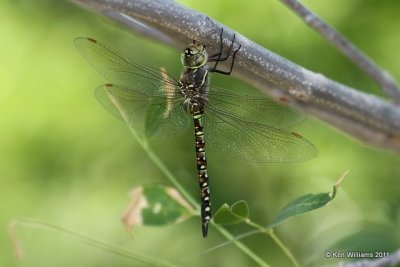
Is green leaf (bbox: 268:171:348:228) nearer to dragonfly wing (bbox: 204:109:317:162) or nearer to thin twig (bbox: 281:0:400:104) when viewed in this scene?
thin twig (bbox: 281:0:400:104)

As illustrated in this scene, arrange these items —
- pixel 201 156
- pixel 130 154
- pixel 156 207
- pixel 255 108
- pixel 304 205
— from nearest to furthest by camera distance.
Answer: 1. pixel 304 205
2. pixel 156 207
3. pixel 255 108
4. pixel 201 156
5. pixel 130 154

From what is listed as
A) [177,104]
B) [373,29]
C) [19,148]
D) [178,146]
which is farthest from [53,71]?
[373,29]

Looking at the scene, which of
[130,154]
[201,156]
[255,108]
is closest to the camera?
[255,108]

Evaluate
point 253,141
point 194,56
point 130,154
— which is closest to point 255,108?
point 253,141

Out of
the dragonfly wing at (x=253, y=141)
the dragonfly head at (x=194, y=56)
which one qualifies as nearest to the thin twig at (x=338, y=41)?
the dragonfly head at (x=194, y=56)

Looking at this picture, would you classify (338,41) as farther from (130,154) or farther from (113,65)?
(130,154)

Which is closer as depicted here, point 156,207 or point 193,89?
point 156,207
